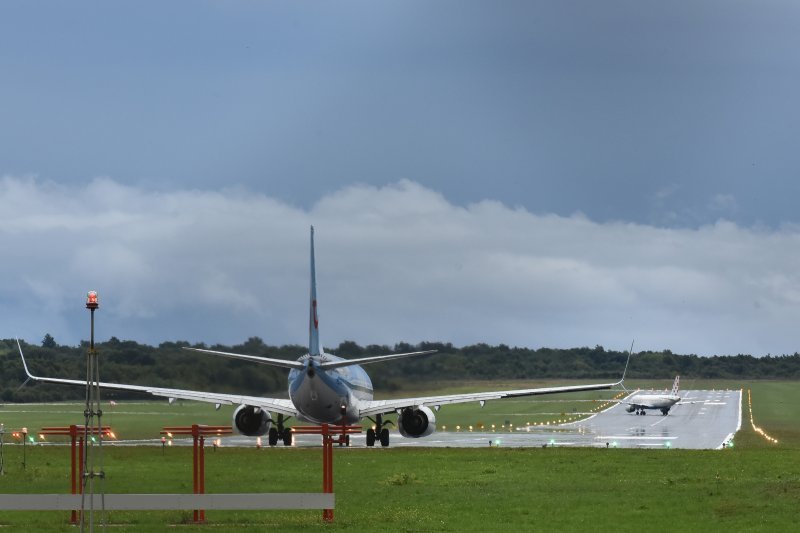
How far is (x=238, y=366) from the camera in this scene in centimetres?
6569

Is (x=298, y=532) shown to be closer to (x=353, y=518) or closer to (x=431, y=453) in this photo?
(x=353, y=518)

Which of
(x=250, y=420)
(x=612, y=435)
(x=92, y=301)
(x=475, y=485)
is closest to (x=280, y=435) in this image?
(x=250, y=420)

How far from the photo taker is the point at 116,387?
63438 mm

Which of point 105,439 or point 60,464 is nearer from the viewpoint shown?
point 60,464

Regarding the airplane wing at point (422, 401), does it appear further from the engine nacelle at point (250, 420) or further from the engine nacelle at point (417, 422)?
the engine nacelle at point (250, 420)

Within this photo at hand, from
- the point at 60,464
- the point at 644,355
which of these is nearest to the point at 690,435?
the point at 60,464

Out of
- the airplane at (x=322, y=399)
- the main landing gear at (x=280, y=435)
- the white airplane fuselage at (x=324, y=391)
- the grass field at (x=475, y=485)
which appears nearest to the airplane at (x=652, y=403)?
the grass field at (x=475, y=485)

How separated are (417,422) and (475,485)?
23881 millimetres

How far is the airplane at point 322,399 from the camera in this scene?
59.2m

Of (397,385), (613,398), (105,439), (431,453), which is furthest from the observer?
(613,398)

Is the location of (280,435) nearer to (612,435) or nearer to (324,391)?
(324,391)

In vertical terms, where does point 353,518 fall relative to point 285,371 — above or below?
below

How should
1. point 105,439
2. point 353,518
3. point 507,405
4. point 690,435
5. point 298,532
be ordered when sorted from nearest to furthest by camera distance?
point 298,532, point 353,518, point 105,439, point 690,435, point 507,405

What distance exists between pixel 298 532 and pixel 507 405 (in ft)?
336
